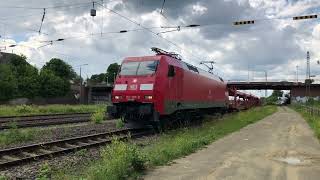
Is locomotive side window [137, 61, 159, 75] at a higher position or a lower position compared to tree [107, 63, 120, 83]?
lower

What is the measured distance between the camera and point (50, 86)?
344 ft

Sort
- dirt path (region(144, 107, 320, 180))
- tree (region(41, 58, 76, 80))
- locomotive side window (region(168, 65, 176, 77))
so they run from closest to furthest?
dirt path (region(144, 107, 320, 180)) < locomotive side window (region(168, 65, 176, 77)) < tree (region(41, 58, 76, 80))

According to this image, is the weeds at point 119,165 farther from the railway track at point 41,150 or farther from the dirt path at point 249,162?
the railway track at point 41,150

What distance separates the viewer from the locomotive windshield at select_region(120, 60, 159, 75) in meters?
22.9

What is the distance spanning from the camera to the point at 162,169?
1161 cm

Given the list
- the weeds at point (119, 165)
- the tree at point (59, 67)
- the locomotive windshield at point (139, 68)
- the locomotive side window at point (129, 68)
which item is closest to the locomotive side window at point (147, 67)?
the locomotive windshield at point (139, 68)

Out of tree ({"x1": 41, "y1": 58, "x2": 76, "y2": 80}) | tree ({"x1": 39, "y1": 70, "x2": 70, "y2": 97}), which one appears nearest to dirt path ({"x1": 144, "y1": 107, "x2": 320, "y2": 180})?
tree ({"x1": 39, "y1": 70, "x2": 70, "y2": 97})

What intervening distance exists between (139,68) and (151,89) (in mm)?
1699

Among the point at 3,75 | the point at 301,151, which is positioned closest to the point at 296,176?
the point at 301,151

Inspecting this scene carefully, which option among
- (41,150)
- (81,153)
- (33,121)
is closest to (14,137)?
(41,150)

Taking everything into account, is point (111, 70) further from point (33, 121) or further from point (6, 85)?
point (33, 121)

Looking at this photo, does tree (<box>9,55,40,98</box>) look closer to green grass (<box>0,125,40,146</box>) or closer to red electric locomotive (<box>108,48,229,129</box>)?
red electric locomotive (<box>108,48,229,129</box>)

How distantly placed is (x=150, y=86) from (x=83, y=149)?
23.5ft

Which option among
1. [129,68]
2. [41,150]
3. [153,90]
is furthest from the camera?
[129,68]
